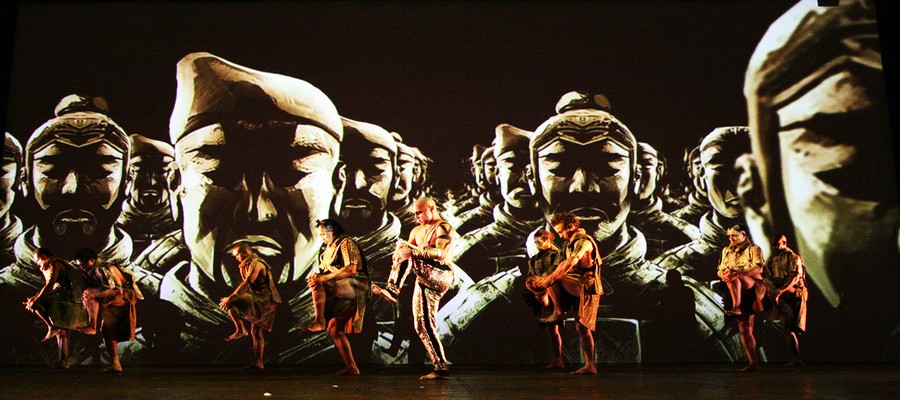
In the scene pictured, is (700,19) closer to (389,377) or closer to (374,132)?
(374,132)

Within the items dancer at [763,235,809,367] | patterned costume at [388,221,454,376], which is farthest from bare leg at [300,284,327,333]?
dancer at [763,235,809,367]

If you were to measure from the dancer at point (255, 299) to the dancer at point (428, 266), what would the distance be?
2.26m

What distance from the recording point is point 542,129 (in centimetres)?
928

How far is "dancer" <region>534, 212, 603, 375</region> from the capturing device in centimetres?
675

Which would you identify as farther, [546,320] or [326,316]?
[546,320]

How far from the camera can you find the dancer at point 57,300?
770 centimetres

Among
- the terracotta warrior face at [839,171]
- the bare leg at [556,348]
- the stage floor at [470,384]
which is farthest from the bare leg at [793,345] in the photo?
the bare leg at [556,348]

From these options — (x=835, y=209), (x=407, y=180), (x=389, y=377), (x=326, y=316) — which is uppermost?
(x=407, y=180)

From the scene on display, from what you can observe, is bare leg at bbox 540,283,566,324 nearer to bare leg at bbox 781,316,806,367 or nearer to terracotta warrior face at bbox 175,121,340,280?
bare leg at bbox 781,316,806,367

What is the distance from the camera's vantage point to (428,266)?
6043mm

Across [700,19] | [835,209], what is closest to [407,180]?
[700,19]

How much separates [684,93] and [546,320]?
3594mm

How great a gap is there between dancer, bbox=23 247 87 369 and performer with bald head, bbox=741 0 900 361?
713 centimetres

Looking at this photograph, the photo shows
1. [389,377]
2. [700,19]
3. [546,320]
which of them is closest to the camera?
[389,377]
